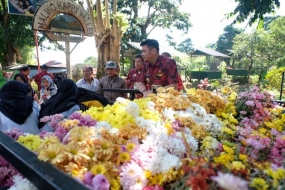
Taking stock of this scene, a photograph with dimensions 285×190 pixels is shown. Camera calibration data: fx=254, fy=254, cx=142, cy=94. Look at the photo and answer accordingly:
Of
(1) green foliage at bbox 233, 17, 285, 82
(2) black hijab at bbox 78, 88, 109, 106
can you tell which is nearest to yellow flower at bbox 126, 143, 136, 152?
(2) black hijab at bbox 78, 88, 109, 106

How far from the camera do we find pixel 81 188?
27.1 inches

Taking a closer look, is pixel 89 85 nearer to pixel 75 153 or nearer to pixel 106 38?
pixel 106 38

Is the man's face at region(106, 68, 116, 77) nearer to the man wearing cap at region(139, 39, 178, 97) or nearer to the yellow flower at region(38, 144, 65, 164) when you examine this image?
the man wearing cap at region(139, 39, 178, 97)

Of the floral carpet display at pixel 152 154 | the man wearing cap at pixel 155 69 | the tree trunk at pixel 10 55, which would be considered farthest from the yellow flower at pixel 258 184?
the tree trunk at pixel 10 55

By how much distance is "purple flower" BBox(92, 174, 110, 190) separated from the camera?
106 centimetres

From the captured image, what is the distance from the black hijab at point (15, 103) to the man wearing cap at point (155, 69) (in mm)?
1492

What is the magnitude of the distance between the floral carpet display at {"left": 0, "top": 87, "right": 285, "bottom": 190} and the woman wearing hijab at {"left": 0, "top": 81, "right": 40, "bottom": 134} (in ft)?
2.50

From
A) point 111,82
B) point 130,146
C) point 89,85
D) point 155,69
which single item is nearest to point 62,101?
point 155,69

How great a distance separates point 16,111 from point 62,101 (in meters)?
0.46

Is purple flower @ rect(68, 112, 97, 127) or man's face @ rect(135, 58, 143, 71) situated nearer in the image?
purple flower @ rect(68, 112, 97, 127)

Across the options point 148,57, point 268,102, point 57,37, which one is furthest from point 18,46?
point 268,102

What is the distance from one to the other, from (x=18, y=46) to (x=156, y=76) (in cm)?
1797

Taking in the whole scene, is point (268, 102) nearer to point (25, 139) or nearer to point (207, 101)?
point (207, 101)

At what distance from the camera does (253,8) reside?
4.00 meters
